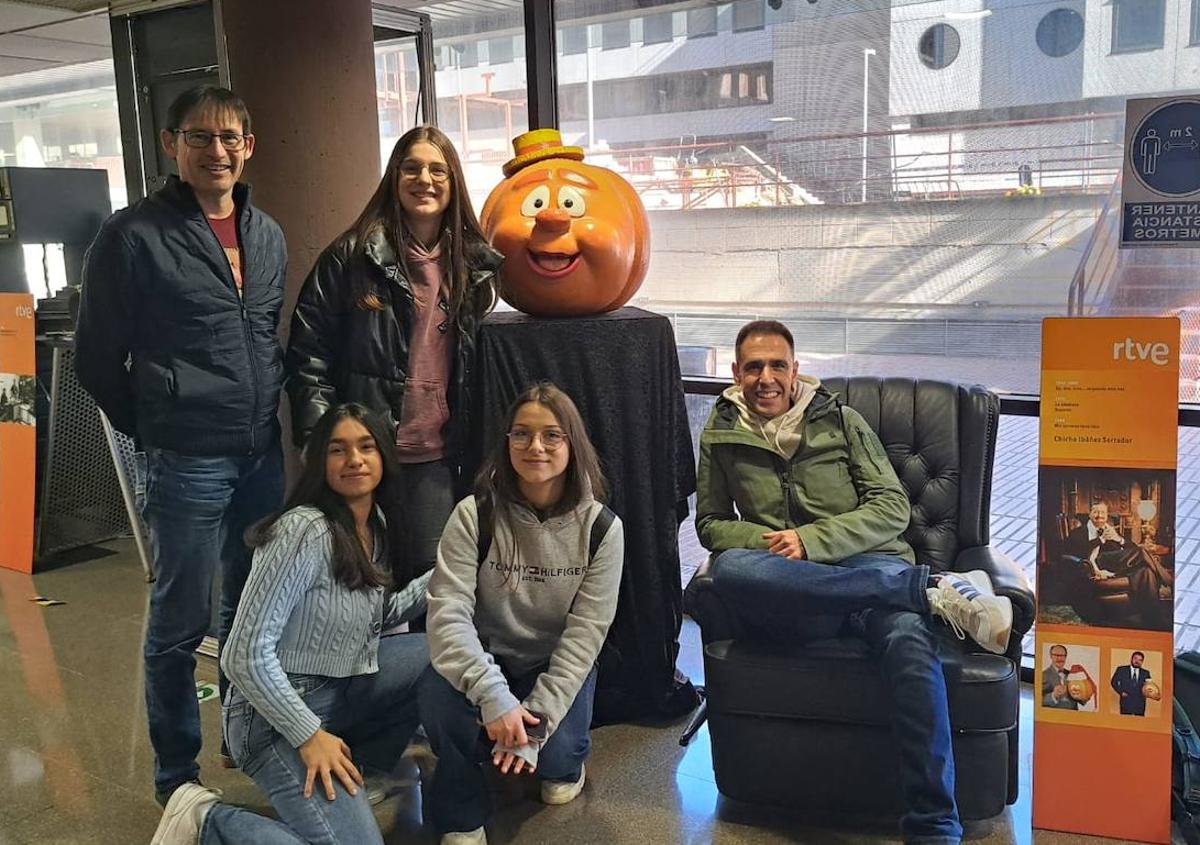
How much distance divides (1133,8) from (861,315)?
103 cm

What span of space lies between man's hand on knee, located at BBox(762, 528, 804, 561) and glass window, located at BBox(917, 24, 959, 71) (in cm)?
144

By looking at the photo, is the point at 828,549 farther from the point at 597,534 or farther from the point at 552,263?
the point at 552,263

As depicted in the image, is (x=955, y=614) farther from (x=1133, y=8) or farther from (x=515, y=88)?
(x=515, y=88)

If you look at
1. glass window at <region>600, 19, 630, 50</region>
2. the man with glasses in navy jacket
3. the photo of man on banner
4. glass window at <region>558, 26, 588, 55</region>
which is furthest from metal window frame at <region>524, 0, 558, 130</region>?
the photo of man on banner

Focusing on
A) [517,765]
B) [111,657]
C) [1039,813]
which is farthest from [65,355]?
[1039,813]

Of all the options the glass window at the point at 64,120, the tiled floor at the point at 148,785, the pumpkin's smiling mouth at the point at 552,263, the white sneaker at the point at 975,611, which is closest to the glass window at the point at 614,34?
the pumpkin's smiling mouth at the point at 552,263

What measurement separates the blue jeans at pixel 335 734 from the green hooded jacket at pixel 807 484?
0.77 m

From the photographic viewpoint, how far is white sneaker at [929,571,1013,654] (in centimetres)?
219

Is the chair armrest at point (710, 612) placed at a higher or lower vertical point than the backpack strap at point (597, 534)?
lower

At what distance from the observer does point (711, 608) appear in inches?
95.2

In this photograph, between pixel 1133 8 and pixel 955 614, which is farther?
pixel 1133 8

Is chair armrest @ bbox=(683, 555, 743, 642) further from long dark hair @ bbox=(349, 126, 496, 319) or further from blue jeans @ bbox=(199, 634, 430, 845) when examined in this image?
long dark hair @ bbox=(349, 126, 496, 319)

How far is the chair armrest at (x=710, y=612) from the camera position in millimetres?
2414

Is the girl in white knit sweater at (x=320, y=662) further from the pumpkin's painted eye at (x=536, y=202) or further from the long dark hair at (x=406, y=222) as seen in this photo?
the pumpkin's painted eye at (x=536, y=202)
